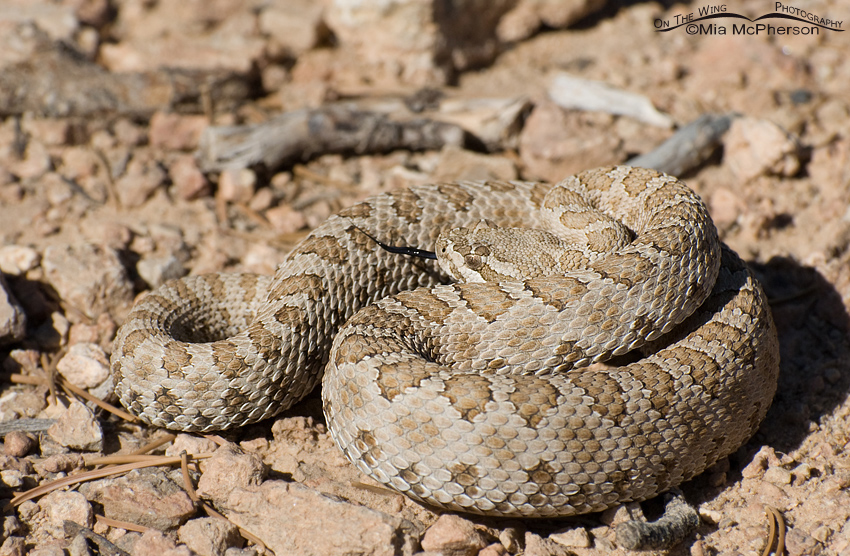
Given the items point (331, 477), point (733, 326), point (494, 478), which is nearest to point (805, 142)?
point (733, 326)

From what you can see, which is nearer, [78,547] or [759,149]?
[78,547]

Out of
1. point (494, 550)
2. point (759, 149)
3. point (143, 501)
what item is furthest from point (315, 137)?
point (494, 550)

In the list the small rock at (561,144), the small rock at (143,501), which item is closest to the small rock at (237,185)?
the small rock at (561,144)

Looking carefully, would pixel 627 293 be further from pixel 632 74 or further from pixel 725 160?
pixel 632 74

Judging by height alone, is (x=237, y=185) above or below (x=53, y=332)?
above

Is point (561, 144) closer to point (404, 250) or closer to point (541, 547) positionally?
point (404, 250)

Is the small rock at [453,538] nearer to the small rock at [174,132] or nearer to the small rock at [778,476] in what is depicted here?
the small rock at [778,476]

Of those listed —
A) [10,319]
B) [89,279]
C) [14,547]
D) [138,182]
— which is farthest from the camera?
[138,182]
